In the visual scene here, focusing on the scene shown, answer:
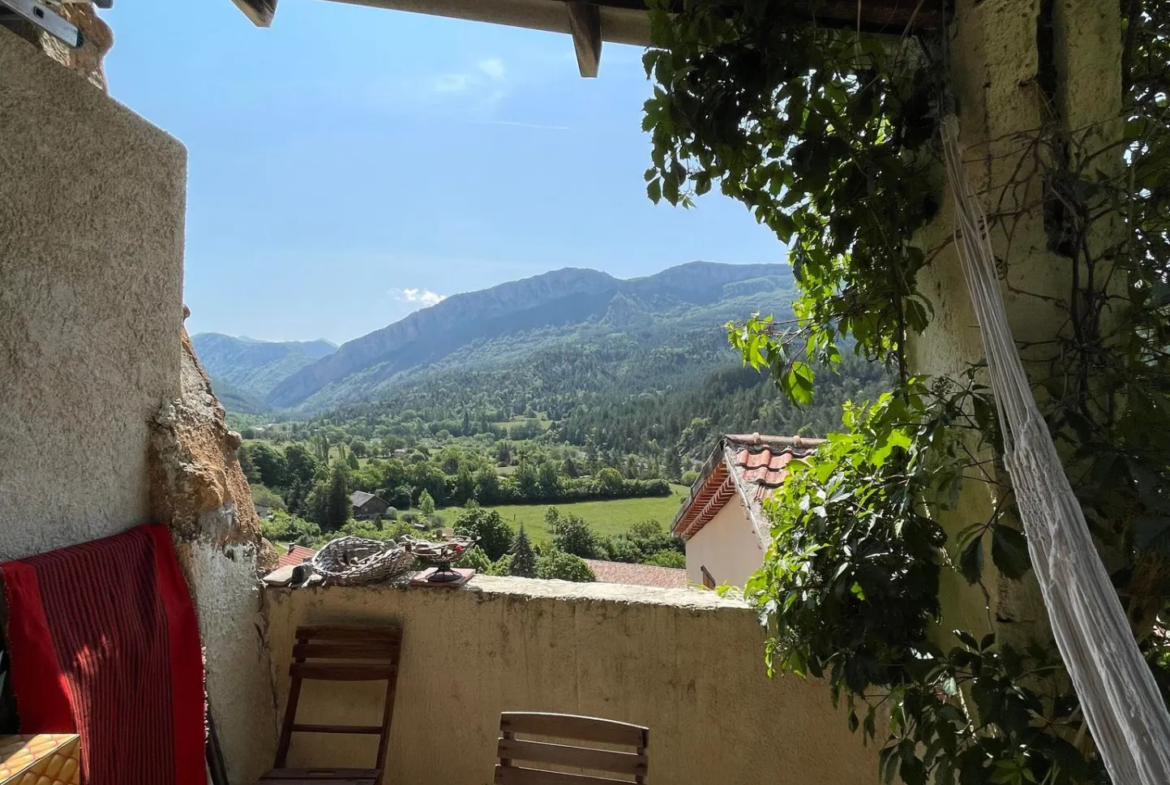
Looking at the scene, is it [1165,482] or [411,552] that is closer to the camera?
[1165,482]

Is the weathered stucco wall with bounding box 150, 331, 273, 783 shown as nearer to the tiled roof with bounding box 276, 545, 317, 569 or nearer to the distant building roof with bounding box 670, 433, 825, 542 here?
the tiled roof with bounding box 276, 545, 317, 569

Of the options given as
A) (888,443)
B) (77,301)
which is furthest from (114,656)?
(888,443)

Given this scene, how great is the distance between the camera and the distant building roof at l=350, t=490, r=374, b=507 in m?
12.6

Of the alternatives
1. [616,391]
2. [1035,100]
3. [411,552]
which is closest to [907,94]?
[1035,100]

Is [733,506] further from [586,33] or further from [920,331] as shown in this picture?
[586,33]

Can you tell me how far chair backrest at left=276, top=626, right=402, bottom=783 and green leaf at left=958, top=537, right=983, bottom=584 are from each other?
191 centimetres

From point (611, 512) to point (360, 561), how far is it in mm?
23421

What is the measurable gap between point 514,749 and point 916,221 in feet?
5.71

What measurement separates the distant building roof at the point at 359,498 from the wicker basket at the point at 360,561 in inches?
422

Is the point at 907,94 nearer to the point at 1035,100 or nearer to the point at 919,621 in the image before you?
the point at 1035,100

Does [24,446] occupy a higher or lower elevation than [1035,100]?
lower

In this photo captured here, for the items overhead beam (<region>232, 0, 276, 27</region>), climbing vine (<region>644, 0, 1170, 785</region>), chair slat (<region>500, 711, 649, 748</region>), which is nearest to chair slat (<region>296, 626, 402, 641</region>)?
chair slat (<region>500, 711, 649, 748</region>)

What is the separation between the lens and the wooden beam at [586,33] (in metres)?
1.54

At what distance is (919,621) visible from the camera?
136 centimetres
